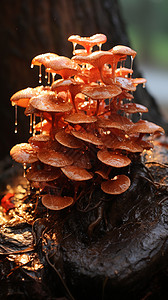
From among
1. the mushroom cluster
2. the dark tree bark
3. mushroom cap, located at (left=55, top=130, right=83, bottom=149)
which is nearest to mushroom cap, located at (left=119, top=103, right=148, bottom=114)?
the mushroom cluster

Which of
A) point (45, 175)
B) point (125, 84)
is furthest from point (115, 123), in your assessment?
point (45, 175)

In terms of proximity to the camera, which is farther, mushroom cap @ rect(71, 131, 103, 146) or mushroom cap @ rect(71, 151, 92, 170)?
mushroom cap @ rect(71, 151, 92, 170)

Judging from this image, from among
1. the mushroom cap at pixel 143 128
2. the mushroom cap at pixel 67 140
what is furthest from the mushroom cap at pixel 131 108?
the mushroom cap at pixel 67 140

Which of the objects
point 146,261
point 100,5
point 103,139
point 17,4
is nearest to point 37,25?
point 17,4

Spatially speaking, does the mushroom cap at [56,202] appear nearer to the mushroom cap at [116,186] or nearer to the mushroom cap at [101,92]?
the mushroom cap at [116,186]

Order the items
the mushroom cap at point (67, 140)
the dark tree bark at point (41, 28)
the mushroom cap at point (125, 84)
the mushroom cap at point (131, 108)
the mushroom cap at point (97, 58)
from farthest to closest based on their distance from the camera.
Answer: the dark tree bark at point (41, 28) → the mushroom cap at point (131, 108) → the mushroom cap at point (125, 84) → the mushroom cap at point (67, 140) → the mushroom cap at point (97, 58)

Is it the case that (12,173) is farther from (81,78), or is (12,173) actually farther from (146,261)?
(146,261)

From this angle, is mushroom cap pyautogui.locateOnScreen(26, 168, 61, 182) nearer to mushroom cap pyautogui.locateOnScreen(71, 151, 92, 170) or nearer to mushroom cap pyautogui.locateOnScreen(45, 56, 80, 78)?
mushroom cap pyautogui.locateOnScreen(71, 151, 92, 170)

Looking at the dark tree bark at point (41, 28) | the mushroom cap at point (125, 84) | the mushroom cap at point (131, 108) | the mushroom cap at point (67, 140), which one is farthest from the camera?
the dark tree bark at point (41, 28)
